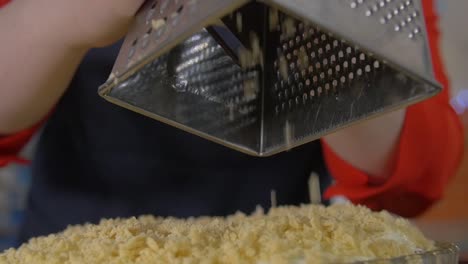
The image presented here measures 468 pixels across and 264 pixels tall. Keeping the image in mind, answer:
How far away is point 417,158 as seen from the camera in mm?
773

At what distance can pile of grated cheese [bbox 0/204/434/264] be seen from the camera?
1.35 feet

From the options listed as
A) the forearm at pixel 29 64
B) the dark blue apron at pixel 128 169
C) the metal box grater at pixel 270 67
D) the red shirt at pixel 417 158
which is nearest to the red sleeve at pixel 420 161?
the red shirt at pixel 417 158

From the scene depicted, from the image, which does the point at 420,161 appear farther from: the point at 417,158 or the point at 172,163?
the point at 172,163

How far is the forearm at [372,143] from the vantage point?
741 millimetres

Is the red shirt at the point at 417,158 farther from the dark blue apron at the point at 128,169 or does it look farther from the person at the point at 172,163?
the dark blue apron at the point at 128,169

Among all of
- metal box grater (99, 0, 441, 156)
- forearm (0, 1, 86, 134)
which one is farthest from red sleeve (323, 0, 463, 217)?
forearm (0, 1, 86, 134)

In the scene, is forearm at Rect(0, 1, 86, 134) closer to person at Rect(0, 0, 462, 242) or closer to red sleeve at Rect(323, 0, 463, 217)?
person at Rect(0, 0, 462, 242)

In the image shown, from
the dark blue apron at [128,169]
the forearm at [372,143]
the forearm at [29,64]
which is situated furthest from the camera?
the dark blue apron at [128,169]

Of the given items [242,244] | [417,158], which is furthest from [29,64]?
[417,158]

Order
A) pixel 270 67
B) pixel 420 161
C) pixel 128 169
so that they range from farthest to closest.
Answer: pixel 128 169 → pixel 420 161 → pixel 270 67

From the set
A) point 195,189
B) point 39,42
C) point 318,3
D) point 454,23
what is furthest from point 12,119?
point 454,23

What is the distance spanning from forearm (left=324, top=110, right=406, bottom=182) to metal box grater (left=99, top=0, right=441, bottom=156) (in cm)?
20

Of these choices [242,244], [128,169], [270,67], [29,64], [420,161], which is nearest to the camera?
[242,244]

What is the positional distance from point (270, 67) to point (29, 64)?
0.98ft
